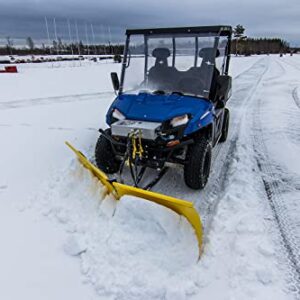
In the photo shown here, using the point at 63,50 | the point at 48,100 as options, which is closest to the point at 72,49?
the point at 63,50

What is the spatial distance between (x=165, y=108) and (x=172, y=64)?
985mm

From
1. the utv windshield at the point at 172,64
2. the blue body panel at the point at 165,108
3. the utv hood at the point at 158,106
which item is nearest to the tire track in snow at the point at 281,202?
the blue body panel at the point at 165,108

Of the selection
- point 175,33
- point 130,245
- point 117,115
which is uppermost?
point 175,33

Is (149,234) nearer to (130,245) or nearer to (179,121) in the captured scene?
(130,245)

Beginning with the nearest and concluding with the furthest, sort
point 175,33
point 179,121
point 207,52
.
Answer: point 179,121, point 207,52, point 175,33

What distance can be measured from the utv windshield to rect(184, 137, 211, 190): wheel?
0.73m

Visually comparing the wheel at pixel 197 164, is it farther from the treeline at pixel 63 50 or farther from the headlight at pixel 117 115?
the treeline at pixel 63 50

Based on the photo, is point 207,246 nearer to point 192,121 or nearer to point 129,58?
point 192,121

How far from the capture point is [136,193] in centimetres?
268

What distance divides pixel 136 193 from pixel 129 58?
7.92 feet

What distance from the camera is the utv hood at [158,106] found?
3449 millimetres

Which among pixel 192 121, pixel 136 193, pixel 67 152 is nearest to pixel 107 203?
pixel 136 193

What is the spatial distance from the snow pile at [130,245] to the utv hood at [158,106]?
38.7 inches

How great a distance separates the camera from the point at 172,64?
421 centimetres
